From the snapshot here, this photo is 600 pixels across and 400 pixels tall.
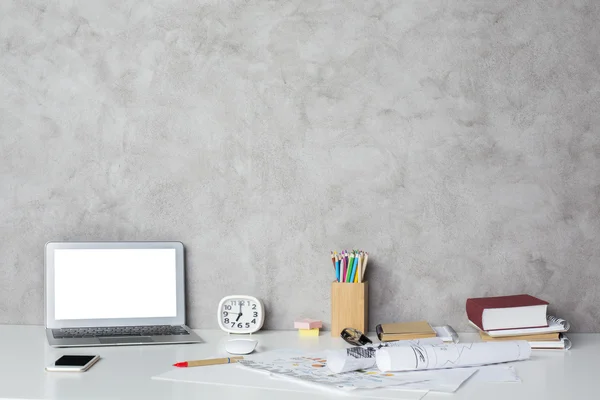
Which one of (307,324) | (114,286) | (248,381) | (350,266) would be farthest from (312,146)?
(248,381)

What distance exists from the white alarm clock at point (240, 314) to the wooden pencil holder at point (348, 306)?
0.20 meters

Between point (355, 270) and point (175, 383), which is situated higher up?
point (355, 270)

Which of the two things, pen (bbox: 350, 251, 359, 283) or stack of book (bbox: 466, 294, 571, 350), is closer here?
stack of book (bbox: 466, 294, 571, 350)

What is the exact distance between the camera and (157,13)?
6.41ft

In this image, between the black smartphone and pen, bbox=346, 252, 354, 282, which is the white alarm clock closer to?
pen, bbox=346, 252, 354, 282

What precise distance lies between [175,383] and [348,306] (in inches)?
23.3

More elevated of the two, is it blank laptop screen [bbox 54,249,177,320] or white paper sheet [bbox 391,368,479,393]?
blank laptop screen [bbox 54,249,177,320]

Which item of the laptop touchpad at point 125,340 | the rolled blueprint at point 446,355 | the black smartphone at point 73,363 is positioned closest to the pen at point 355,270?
the rolled blueprint at point 446,355

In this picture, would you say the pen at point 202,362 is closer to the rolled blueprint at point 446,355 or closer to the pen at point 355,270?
the rolled blueprint at point 446,355

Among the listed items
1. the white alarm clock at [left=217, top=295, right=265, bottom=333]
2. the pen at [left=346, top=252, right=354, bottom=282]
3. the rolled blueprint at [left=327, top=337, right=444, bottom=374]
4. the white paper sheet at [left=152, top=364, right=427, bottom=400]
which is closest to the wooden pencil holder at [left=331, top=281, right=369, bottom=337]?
the pen at [left=346, top=252, right=354, bottom=282]

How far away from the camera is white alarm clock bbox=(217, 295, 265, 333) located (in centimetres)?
185

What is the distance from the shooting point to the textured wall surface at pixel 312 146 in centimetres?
184

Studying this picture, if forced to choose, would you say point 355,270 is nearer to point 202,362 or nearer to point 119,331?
point 202,362

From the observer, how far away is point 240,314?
1861 millimetres
